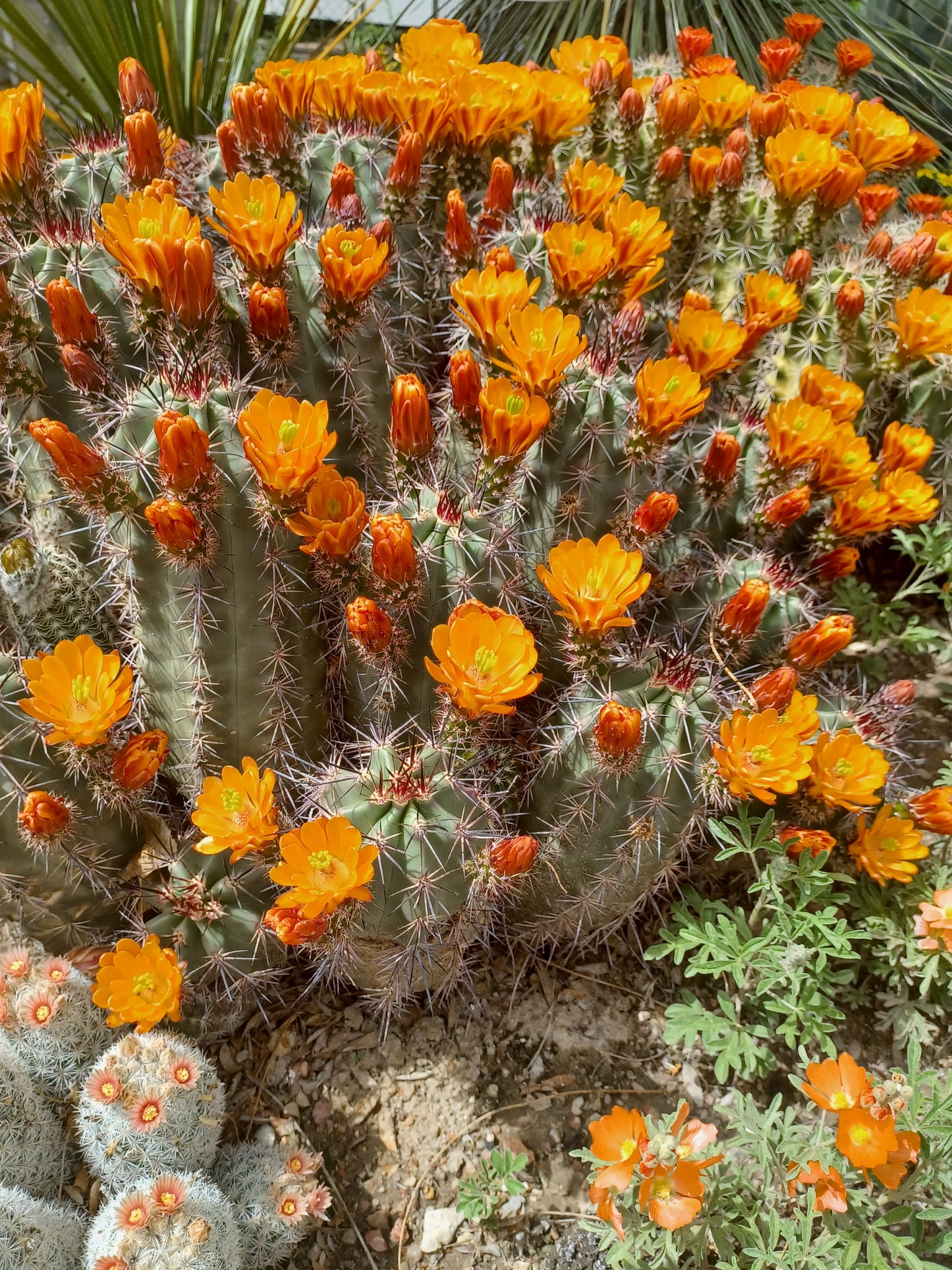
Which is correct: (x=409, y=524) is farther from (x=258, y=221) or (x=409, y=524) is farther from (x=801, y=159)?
(x=801, y=159)

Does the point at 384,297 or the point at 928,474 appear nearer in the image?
the point at 384,297

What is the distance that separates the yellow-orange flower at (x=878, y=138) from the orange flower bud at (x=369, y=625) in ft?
6.79

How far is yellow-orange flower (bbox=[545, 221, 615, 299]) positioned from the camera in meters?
1.80

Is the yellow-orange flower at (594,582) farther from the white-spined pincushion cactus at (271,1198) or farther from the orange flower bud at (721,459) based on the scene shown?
the white-spined pincushion cactus at (271,1198)

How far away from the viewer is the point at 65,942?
174cm

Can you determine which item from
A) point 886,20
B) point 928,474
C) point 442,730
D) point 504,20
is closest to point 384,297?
point 442,730

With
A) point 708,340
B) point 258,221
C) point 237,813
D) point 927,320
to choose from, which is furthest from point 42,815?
point 927,320

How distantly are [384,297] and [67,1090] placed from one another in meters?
1.82

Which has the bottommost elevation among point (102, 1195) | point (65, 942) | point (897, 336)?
point (102, 1195)

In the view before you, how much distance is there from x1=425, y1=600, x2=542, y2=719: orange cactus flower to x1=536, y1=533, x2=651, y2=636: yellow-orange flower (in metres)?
0.14

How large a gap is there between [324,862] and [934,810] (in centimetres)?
123

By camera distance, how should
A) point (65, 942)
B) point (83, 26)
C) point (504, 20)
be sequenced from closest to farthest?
point (65, 942) → point (83, 26) → point (504, 20)

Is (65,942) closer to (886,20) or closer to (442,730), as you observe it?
(442,730)

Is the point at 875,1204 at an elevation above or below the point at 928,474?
below
